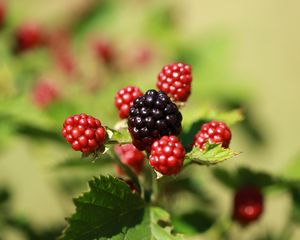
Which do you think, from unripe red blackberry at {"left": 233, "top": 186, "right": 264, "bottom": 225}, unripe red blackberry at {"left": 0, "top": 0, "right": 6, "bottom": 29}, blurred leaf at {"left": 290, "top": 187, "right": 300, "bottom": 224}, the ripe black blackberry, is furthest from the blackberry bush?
unripe red blackberry at {"left": 0, "top": 0, "right": 6, "bottom": 29}

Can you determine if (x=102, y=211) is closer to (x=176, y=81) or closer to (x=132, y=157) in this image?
(x=132, y=157)

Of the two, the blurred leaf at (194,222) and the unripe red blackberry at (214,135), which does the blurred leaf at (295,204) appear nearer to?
the blurred leaf at (194,222)

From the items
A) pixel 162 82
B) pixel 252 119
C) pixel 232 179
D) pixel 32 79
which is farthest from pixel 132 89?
pixel 252 119

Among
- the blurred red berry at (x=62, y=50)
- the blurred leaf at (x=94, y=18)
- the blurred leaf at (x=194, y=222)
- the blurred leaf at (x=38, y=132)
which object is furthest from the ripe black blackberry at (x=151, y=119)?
the blurred leaf at (x=94, y=18)

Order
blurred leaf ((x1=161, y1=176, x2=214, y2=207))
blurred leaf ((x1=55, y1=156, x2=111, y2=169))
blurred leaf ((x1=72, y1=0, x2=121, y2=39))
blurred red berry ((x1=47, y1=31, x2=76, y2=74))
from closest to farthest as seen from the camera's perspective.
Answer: blurred leaf ((x1=55, y1=156, x2=111, y2=169)) < blurred leaf ((x1=161, y1=176, x2=214, y2=207)) < blurred red berry ((x1=47, y1=31, x2=76, y2=74)) < blurred leaf ((x1=72, y1=0, x2=121, y2=39))

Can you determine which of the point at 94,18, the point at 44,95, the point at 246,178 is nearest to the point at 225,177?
the point at 246,178

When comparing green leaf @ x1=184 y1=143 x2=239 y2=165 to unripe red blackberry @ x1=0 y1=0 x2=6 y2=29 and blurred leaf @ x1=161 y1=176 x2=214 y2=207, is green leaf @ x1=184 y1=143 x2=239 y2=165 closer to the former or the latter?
blurred leaf @ x1=161 y1=176 x2=214 y2=207

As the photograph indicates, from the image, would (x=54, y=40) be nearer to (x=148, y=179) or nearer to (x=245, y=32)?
(x=148, y=179)
